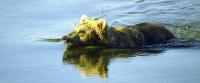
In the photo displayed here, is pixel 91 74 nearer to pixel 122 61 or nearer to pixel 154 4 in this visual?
pixel 122 61

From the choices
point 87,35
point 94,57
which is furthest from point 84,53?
point 87,35

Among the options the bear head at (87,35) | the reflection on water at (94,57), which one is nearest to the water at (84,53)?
the reflection on water at (94,57)

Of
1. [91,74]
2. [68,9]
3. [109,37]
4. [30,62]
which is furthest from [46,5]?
[91,74]

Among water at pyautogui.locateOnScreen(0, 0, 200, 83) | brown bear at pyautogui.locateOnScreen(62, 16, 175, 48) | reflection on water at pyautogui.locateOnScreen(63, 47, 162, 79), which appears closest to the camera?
water at pyautogui.locateOnScreen(0, 0, 200, 83)

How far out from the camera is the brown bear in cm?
1346

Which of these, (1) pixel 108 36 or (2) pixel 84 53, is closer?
(2) pixel 84 53

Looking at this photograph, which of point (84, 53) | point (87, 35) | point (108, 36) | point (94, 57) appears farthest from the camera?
point (87, 35)

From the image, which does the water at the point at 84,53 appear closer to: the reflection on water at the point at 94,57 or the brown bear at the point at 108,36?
the reflection on water at the point at 94,57

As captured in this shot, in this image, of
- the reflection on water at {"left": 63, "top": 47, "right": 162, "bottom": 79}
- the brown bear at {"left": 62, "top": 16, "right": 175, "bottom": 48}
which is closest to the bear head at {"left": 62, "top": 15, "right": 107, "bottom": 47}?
the brown bear at {"left": 62, "top": 16, "right": 175, "bottom": 48}

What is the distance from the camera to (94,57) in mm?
12766

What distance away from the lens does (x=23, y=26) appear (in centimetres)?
1511

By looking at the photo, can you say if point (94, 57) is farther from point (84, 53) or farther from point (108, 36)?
point (108, 36)

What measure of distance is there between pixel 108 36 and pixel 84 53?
64 cm

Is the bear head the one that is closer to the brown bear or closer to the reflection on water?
the brown bear
